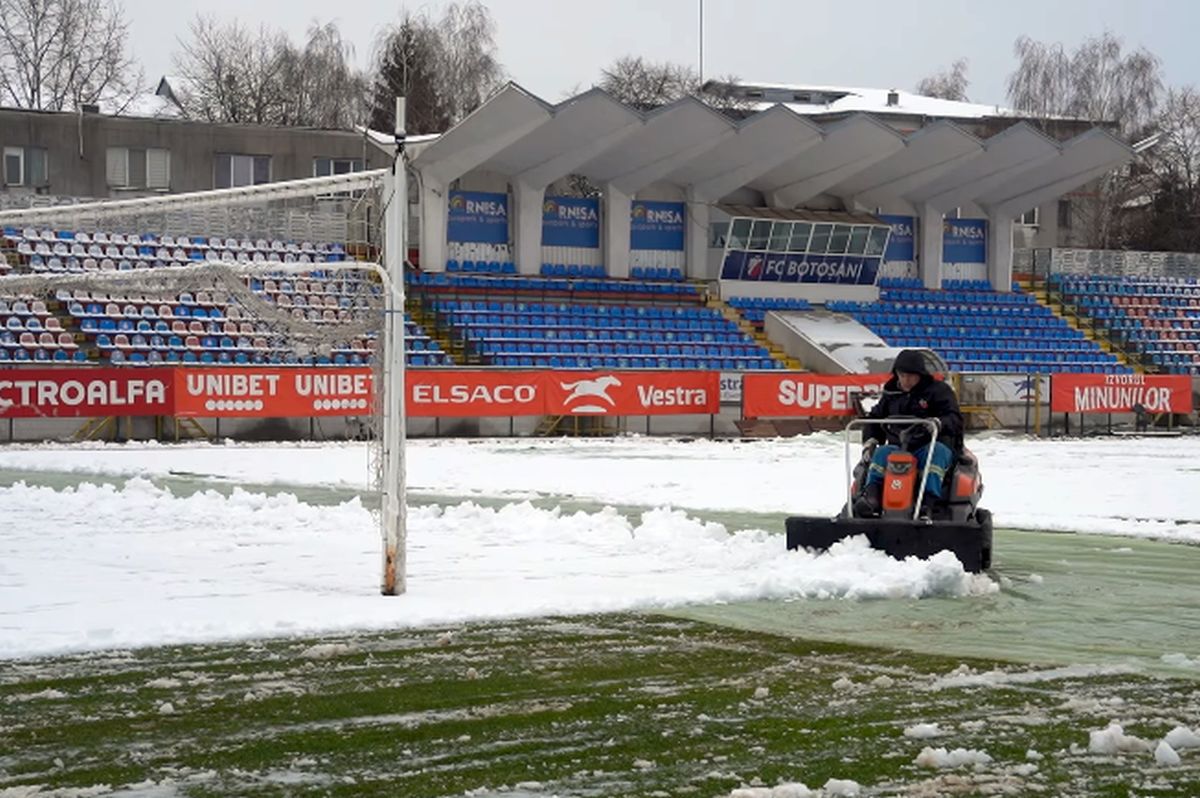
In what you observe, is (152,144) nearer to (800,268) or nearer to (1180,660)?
(800,268)

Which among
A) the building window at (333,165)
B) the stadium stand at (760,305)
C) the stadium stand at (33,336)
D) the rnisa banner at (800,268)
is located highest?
the building window at (333,165)

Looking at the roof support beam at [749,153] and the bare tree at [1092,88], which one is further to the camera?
the bare tree at [1092,88]

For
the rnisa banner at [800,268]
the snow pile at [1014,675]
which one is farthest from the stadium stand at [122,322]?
the snow pile at [1014,675]

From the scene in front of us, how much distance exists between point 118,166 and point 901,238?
24.3 meters

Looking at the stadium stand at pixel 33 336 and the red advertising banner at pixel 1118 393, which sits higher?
the stadium stand at pixel 33 336

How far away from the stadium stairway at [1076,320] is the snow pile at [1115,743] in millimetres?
45804

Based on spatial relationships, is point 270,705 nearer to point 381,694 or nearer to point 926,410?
point 381,694

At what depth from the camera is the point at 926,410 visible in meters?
12.5

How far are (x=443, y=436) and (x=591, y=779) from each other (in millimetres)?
29203

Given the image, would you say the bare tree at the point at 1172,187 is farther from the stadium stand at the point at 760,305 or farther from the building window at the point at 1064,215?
the stadium stand at the point at 760,305

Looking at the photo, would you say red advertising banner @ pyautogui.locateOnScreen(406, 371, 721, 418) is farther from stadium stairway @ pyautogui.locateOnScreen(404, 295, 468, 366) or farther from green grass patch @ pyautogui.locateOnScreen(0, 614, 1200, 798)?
green grass patch @ pyautogui.locateOnScreen(0, 614, 1200, 798)

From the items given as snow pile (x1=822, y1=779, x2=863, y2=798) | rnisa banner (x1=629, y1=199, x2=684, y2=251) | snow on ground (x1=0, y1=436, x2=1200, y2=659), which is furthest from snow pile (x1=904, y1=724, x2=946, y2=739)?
rnisa banner (x1=629, y1=199, x2=684, y2=251)

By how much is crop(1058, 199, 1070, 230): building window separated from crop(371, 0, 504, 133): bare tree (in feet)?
99.9

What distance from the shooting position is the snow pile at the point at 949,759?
20.2 feet
